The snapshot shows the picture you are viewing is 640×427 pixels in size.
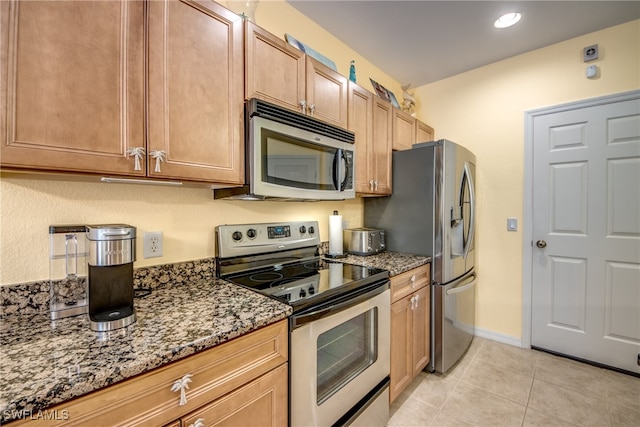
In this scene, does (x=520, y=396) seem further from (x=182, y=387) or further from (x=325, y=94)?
(x=325, y=94)

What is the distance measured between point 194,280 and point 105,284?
489 mm

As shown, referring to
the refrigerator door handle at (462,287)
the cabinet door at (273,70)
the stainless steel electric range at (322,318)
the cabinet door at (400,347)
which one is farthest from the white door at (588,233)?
the cabinet door at (273,70)

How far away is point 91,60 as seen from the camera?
896 mm

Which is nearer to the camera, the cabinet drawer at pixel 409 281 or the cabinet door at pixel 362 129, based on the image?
the cabinet drawer at pixel 409 281

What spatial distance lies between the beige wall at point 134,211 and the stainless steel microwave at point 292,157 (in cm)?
18

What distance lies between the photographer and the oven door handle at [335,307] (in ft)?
3.56

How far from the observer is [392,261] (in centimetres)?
193

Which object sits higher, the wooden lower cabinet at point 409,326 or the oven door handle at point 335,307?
the oven door handle at point 335,307

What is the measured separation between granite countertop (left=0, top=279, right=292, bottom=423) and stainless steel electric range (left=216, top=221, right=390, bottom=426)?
0.20 meters

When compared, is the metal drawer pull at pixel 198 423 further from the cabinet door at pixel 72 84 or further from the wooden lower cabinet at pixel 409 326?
the wooden lower cabinet at pixel 409 326

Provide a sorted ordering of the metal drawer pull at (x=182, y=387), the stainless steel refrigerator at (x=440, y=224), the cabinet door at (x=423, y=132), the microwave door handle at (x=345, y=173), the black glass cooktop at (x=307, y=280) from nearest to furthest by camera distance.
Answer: the metal drawer pull at (x=182, y=387) → the black glass cooktop at (x=307, y=280) → the microwave door handle at (x=345, y=173) → the stainless steel refrigerator at (x=440, y=224) → the cabinet door at (x=423, y=132)

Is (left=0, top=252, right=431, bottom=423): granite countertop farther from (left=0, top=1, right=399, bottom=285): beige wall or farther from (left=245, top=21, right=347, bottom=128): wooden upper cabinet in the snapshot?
(left=245, top=21, right=347, bottom=128): wooden upper cabinet

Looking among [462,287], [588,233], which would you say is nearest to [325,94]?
[462,287]

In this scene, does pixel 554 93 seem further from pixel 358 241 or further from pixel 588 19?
pixel 358 241
